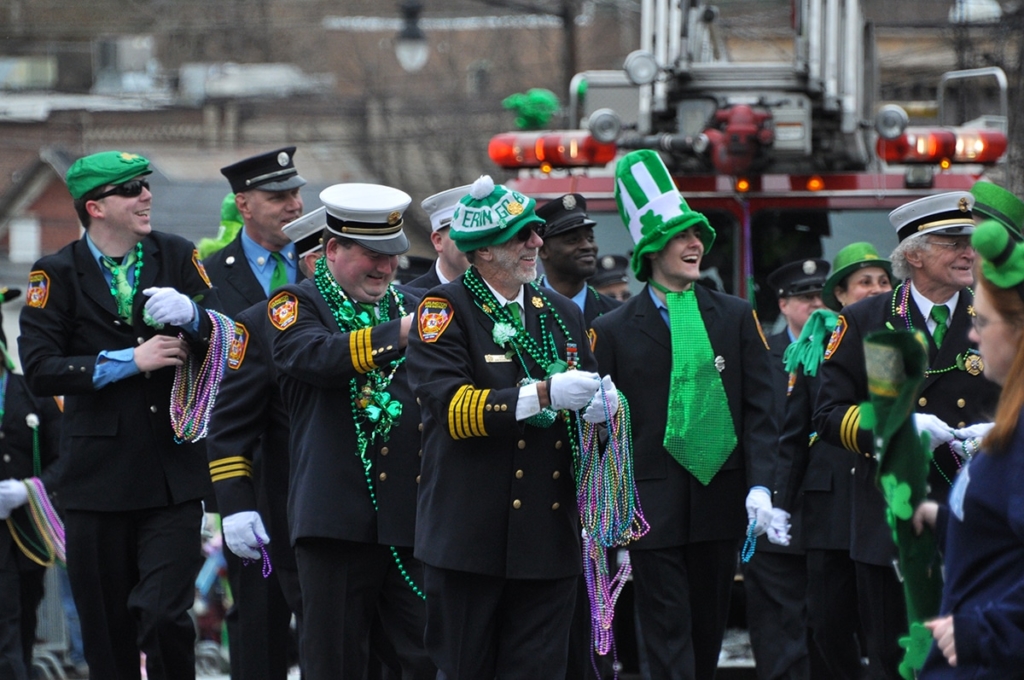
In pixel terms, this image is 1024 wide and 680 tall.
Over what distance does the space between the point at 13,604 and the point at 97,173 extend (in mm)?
2735

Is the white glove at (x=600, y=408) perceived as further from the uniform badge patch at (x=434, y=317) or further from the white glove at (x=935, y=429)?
the white glove at (x=935, y=429)

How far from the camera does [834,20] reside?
34.0 ft

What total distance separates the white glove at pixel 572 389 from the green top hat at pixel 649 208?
1592 mm

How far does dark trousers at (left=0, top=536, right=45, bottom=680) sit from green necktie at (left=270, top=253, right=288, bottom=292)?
6.80 ft

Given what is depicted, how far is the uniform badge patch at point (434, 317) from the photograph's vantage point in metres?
6.14

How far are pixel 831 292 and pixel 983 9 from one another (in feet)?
45.4

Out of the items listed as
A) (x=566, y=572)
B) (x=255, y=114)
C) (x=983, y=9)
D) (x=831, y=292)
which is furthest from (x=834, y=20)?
(x=255, y=114)

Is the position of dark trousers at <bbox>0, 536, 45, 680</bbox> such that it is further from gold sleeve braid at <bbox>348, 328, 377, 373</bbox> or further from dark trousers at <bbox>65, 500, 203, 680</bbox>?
gold sleeve braid at <bbox>348, 328, 377, 373</bbox>

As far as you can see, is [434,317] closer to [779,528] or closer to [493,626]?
[493,626]

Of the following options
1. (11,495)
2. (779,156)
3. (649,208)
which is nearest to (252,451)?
(649,208)

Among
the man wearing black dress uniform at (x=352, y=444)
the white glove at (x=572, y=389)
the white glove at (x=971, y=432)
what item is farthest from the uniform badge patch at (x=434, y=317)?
the white glove at (x=971, y=432)

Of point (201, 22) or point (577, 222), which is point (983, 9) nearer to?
point (577, 222)

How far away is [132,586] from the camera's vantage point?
24.5 ft

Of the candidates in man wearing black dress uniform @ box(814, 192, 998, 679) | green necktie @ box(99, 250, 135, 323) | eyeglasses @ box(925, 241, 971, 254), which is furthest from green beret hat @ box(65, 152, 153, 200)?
eyeglasses @ box(925, 241, 971, 254)
